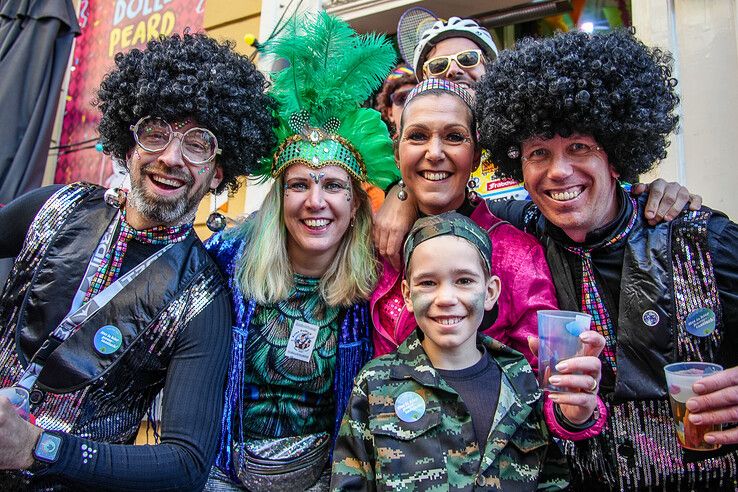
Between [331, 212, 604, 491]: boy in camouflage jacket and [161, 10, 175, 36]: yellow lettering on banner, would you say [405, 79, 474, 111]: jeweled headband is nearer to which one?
[331, 212, 604, 491]: boy in camouflage jacket

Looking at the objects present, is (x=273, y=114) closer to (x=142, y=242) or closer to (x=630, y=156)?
(x=142, y=242)

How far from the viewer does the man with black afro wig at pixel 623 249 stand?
2146mm

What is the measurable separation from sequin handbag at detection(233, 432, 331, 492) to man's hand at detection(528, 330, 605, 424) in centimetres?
117

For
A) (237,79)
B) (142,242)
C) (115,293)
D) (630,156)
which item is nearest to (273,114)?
(237,79)

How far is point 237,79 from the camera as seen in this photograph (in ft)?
9.78

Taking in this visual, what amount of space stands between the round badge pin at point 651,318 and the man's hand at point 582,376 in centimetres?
37

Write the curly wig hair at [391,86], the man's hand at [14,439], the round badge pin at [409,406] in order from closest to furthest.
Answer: the man's hand at [14,439], the round badge pin at [409,406], the curly wig hair at [391,86]

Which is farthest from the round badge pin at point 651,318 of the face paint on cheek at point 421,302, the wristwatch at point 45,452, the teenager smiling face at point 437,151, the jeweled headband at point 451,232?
the wristwatch at point 45,452

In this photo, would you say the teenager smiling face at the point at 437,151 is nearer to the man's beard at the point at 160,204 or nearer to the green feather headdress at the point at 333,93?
the green feather headdress at the point at 333,93

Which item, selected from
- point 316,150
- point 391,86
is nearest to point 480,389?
point 316,150

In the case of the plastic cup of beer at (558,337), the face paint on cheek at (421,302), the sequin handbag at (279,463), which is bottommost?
the sequin handbag at (279,463)

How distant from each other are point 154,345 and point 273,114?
1.35 m

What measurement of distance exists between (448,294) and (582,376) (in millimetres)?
522

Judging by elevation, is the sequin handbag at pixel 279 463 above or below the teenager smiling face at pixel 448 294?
below
